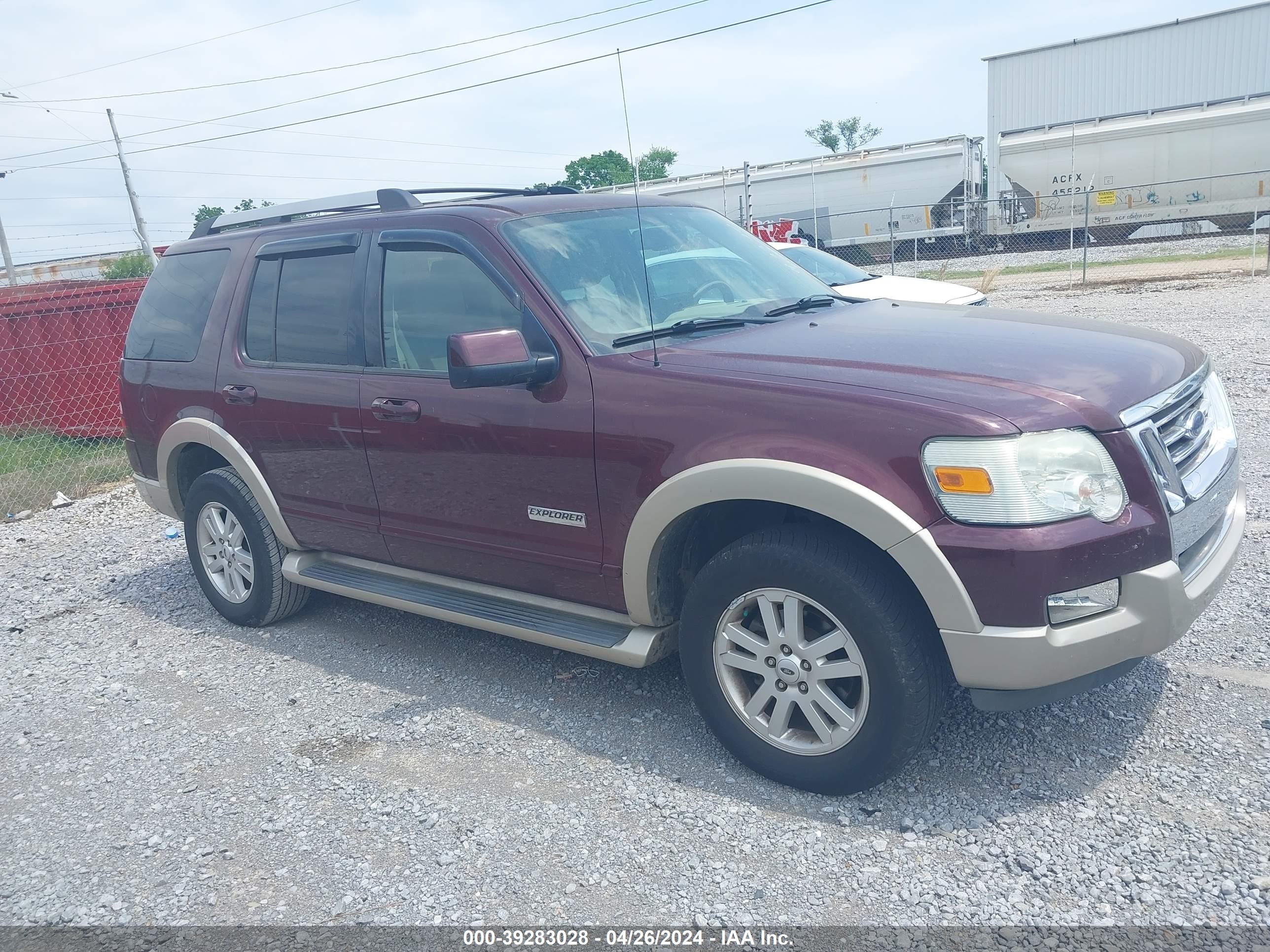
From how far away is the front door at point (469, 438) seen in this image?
12.0 ft

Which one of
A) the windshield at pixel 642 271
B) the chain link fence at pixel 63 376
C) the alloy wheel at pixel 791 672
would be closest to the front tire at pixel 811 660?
the alloy wheel at pixel 791 672

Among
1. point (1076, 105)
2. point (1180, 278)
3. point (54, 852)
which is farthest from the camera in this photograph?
point (1076, 105)

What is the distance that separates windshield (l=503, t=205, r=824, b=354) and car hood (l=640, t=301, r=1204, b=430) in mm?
244

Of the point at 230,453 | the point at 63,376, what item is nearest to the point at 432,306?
the point at 230,453

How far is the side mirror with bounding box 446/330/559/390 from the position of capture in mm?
3441

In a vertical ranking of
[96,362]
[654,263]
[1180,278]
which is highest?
[654,263]

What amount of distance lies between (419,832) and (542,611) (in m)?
0.96

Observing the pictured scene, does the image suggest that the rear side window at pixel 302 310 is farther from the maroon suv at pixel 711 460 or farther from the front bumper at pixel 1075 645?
the front bumper at pixel 1075 645

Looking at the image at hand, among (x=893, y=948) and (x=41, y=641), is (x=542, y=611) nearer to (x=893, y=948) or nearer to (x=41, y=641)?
(x=893, y=948)

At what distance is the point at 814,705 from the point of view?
3.22 metres

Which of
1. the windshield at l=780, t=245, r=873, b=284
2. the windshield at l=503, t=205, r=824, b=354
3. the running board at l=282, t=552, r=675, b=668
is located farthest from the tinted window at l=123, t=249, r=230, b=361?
the windshield at l=780, t=245, r=873, b=284

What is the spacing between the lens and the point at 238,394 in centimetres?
489

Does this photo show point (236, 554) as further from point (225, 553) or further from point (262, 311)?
point (262, 311)

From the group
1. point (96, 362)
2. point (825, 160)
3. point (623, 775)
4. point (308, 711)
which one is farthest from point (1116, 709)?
point (825, 160)
